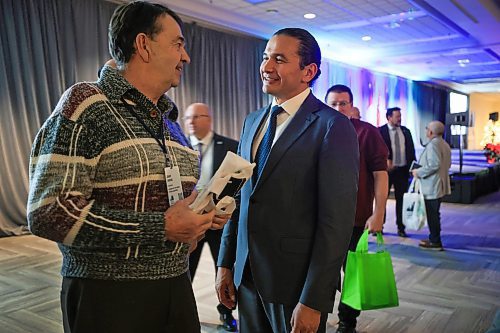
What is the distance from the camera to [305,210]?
4.85 feet

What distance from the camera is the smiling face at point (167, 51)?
1.14m

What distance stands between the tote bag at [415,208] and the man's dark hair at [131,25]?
4.67m

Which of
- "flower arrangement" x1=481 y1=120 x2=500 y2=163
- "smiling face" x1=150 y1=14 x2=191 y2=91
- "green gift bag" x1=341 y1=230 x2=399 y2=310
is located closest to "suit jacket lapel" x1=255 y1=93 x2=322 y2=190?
"smiling face" x1=150 y1=14 x2=191 y2=91

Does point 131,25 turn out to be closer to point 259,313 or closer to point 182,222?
point 182,222

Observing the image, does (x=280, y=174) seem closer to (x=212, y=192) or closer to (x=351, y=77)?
(x=212, y=192)

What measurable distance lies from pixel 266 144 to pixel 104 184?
690mm

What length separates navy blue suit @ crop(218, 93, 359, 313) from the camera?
4.62 feet

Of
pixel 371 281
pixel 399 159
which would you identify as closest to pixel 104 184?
pixel 371 281

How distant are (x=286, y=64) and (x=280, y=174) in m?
0.40

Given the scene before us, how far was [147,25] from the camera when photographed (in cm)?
112

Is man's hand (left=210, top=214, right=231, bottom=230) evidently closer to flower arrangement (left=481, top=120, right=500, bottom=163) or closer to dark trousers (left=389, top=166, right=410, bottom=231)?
dark trousers (left=389, top=166, right=410, bottom=231)

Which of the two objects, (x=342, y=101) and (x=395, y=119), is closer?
(x=342, y=101)

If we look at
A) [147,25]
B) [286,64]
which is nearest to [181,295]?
[147,25]

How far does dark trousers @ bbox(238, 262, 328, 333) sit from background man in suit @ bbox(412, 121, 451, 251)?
395 cm
